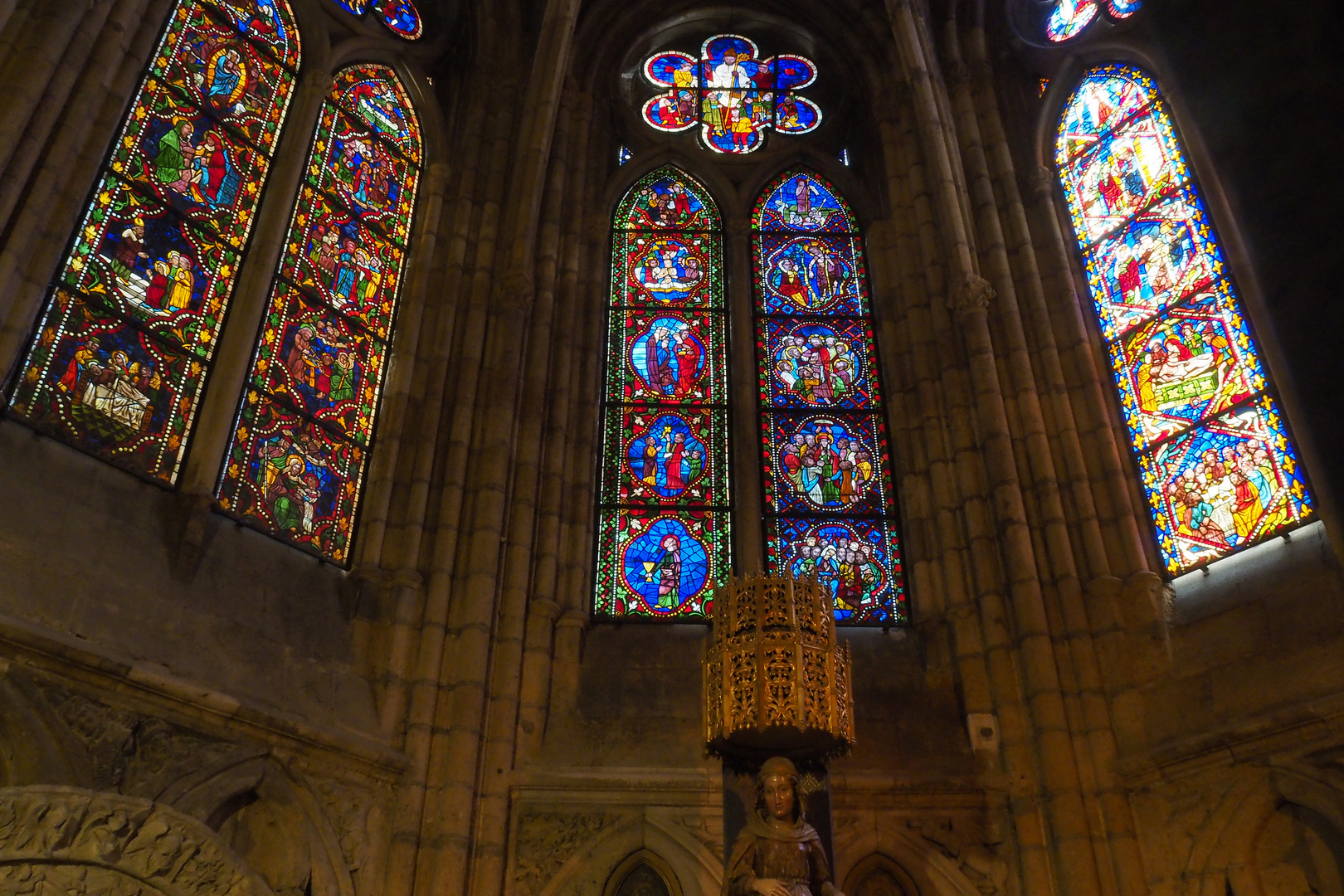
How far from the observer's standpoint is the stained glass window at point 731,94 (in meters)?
11.8

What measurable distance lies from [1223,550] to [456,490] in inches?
211

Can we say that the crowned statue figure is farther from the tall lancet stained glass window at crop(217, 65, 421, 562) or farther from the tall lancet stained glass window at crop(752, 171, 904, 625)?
the tall lancet stained glass window at crop(217, 65, 421, 562)

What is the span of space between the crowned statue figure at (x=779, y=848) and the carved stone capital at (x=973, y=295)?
485cm

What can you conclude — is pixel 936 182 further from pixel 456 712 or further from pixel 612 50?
pixel 456 712

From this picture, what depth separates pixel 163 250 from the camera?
7.68m

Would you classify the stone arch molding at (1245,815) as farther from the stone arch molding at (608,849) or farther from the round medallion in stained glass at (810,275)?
the round medallion in stained glass at (810,275)

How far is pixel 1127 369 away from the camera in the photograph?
8.81 metres

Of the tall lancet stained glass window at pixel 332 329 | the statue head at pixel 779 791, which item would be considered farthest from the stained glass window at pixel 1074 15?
the statue head at pixel 779 791

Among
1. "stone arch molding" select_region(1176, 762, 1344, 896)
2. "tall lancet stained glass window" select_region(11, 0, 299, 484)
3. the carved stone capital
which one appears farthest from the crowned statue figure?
the carved stone capital

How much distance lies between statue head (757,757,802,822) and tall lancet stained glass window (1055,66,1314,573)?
391 cm

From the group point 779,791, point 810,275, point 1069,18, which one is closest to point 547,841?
point 779,791

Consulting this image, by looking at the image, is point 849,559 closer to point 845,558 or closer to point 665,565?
point 845,558

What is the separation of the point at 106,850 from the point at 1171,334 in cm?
782

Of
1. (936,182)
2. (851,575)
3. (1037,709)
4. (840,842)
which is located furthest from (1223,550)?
(936,182)
